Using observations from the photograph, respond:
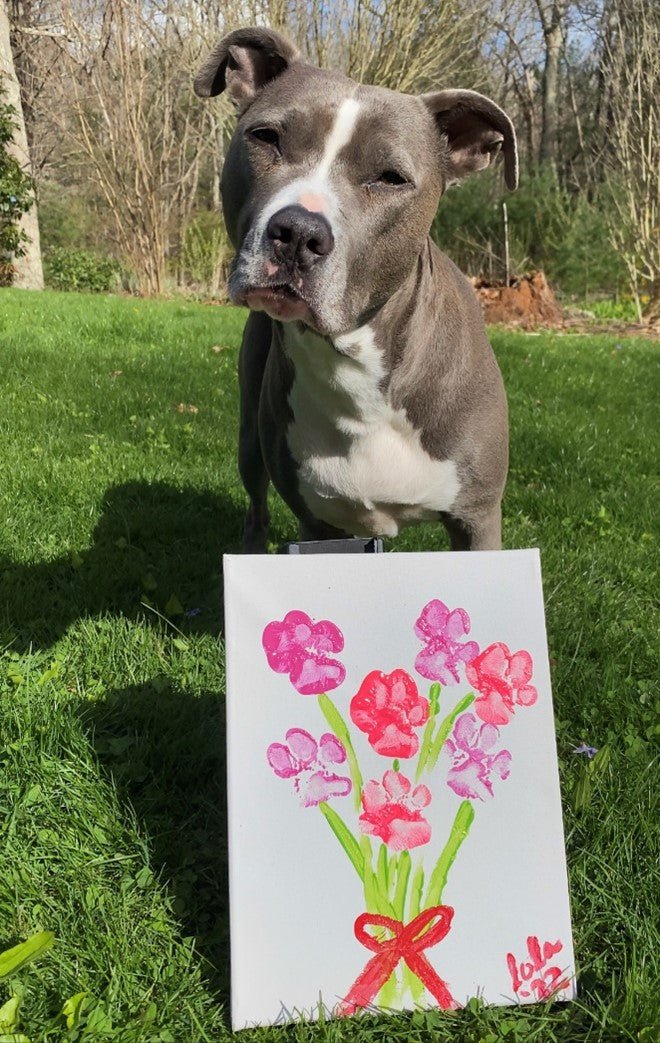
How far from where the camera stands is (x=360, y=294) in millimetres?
2143

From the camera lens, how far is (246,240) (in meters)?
2.01

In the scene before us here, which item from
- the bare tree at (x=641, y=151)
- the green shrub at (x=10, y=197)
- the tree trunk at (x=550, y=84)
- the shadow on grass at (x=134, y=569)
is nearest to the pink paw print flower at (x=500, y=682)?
the shadow on grass at (x=134, y=569)

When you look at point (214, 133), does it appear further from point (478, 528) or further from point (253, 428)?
point (478, 528)

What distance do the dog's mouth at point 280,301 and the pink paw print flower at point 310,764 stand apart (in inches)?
38.7

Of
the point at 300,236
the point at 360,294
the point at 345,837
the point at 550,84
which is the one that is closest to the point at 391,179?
the point at 360,294

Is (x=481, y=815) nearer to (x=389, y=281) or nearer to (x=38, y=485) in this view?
(x=389, y=281)

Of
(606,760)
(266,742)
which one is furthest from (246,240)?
(606,760)

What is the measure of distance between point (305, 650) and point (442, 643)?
11.1 inches

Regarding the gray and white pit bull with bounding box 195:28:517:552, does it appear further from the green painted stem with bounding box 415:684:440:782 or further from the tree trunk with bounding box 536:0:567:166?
the tree trunk with bounding box 536:0:567:166

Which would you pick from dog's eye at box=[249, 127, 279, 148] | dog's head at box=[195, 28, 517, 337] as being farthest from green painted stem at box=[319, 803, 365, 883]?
dog's eye at box=[249, 127, 279, 148]

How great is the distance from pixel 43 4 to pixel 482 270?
10.1m

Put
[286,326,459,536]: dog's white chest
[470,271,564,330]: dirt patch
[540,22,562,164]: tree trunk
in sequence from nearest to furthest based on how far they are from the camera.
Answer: [286,326,459,536]: dog's white chest
[470,271,564,330]: dirt patch
[540,22,562,164]: tree trunk

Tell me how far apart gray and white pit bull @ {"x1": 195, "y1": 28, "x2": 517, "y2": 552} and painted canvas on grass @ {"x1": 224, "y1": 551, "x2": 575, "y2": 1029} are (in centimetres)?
76

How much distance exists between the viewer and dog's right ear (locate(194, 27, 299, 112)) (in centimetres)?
246
